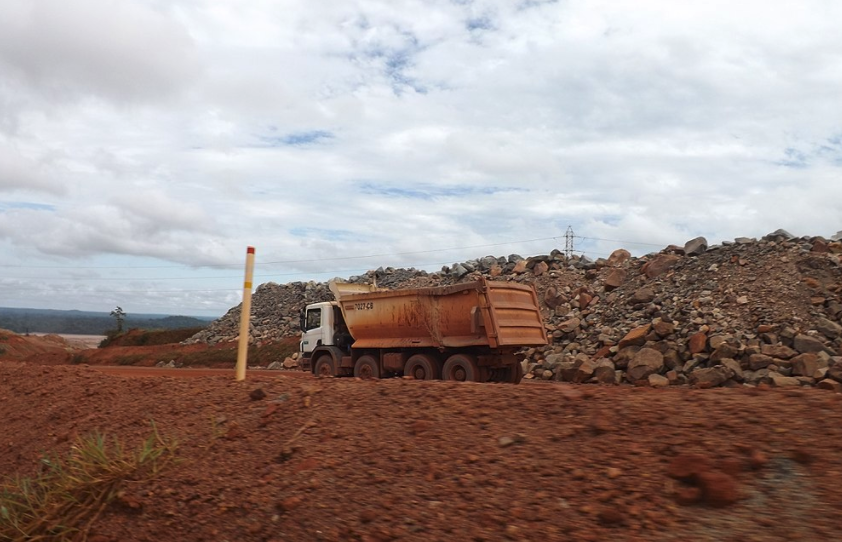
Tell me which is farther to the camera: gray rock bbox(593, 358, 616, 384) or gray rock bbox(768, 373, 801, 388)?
gray rock bbox(593, 358, 616, 384)

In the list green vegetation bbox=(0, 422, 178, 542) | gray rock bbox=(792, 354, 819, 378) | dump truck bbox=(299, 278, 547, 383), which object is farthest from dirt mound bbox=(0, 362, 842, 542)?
gray rock bbox=(792, 354, 819, 378)

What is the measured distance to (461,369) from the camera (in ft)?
51.7

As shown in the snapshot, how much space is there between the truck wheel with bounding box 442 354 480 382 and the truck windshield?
5.14 meters

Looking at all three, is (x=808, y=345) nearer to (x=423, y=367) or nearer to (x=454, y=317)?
(x=454, y=317)

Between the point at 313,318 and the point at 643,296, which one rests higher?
the point at 643,296

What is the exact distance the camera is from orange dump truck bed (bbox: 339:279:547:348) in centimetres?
1524

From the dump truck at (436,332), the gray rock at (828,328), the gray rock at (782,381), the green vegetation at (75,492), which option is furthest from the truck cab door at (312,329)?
the gray rock at (828,328)

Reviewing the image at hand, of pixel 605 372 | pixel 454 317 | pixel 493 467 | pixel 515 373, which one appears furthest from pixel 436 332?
pixel 493 467

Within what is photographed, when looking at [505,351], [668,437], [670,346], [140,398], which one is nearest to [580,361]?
[670,346]

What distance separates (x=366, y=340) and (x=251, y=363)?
57.8 feet

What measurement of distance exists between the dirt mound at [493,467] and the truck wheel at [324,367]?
477 inches

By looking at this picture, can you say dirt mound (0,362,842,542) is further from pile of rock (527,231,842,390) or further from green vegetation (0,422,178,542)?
pile of rock (527,231,842,390)

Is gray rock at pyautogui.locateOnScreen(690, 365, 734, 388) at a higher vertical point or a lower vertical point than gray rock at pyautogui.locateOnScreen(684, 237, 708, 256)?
lower

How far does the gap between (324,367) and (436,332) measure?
15.0ft
